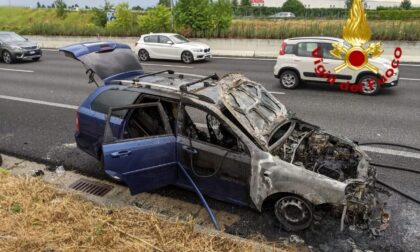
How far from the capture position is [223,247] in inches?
171

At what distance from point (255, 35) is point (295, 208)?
787 inches

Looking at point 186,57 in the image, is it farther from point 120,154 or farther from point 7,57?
point 120,154

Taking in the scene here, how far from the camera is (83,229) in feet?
15.1

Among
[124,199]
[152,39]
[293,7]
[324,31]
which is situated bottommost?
[124,199]

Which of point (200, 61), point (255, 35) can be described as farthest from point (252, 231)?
point (255, 35)

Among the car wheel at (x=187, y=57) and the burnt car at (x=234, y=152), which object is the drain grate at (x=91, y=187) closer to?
the burnt car at (x=234, y=152)

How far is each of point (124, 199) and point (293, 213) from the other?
2550mm

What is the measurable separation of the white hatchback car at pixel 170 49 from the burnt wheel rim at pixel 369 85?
9.62m

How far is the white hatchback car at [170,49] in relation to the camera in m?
19.3

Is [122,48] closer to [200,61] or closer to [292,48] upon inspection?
[292,48]

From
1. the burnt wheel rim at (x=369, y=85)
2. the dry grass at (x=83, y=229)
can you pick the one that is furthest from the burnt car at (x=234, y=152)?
the burnt wheel rim at (x=369, y=85)

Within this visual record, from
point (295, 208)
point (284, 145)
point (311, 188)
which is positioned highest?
point (284, 145)

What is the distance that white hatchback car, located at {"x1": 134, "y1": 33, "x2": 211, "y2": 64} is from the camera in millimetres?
19344

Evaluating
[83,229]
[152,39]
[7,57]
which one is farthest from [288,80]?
[7,57]
